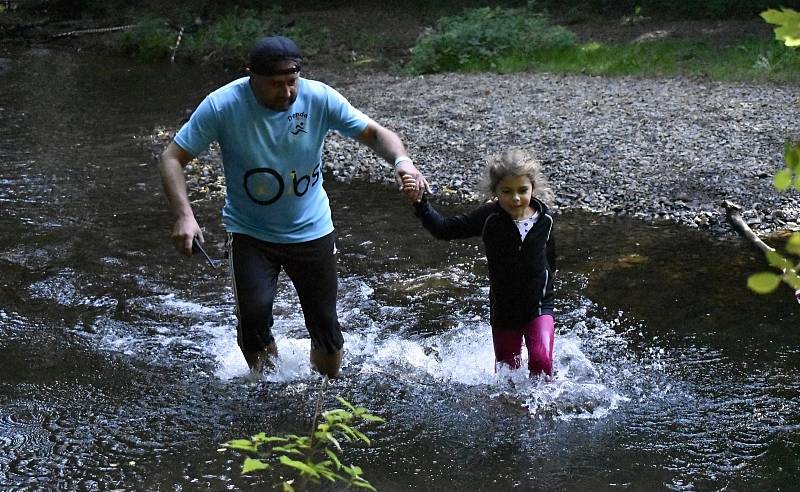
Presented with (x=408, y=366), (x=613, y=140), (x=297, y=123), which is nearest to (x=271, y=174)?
(x=297, y=123)

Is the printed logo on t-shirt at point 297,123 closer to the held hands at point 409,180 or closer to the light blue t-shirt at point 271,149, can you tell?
the light blue t-shirt at point 271,149

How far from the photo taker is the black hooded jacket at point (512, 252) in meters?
5.60

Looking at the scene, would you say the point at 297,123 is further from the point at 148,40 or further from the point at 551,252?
the point at 148,40

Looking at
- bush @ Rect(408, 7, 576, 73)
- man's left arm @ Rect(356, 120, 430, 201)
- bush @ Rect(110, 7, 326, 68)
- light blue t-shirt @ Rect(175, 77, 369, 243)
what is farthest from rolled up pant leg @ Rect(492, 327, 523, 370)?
bush @ Rect(110, 7, 326, 68)

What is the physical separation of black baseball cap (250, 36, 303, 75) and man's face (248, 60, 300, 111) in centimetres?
2

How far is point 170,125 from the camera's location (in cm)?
1617

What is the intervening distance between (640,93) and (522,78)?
9.99ft

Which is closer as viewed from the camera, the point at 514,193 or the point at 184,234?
the point at 184,234

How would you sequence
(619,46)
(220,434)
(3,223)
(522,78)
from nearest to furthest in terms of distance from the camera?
1. (220,434)
2. (3,223)
3. (522,78)
4. (619,46)

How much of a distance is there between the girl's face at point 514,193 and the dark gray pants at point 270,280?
1.01 metres

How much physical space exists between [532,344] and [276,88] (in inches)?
82.6

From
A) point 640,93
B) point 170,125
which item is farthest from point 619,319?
point 170,125

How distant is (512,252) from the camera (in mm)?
5621

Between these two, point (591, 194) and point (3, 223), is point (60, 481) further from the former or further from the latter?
point (591, 194)
